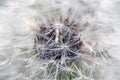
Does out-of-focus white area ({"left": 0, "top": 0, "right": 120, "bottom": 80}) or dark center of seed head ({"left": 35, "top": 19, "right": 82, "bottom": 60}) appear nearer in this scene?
dark center of seed head ({"left": 35, "top": 19, "right": 82, "bottom": 60})

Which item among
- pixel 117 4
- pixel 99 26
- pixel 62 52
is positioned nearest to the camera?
pixel 62 52

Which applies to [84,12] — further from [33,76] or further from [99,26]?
[33,76]

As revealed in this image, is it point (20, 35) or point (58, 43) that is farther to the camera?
point (20, 35)

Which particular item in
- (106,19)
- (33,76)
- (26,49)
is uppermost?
→ (106,19)

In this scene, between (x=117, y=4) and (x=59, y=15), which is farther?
(x=117, y=4)

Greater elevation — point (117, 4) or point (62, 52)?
point (117, 4)

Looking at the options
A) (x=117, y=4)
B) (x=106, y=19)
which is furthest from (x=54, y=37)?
(x=117, y=4)

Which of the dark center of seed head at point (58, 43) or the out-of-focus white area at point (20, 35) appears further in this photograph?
the out-of-focus white area at point (20, 35)

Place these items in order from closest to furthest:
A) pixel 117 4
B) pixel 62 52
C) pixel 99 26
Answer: pixel 62 52 → pixel 99 26 → pixel 117 4
